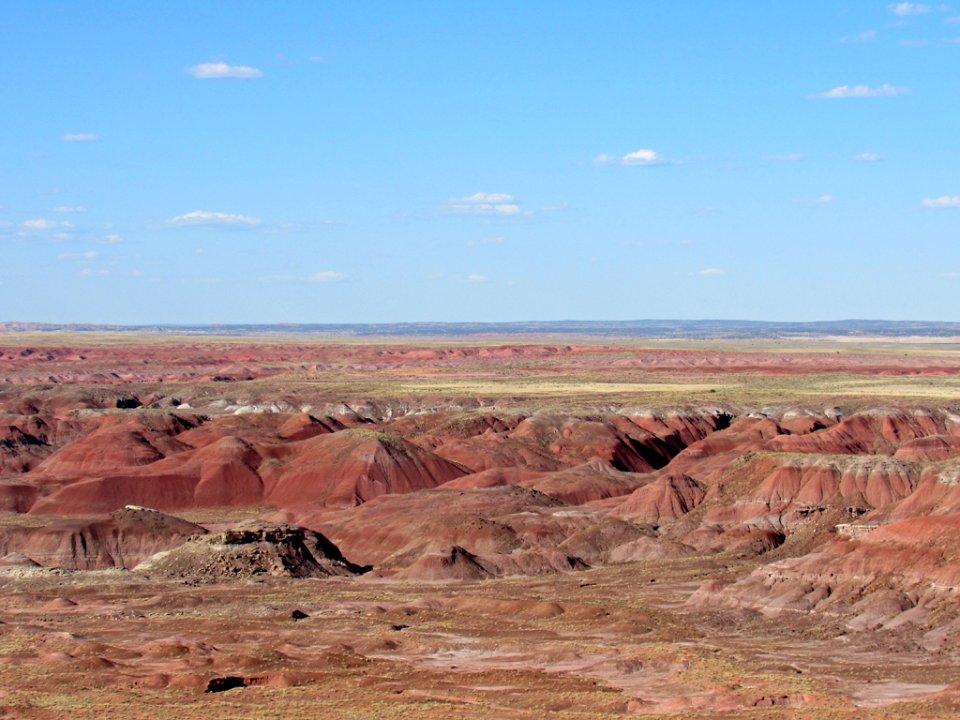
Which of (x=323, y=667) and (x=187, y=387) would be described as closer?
(x=323, y=667)

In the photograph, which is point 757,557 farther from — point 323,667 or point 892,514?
point 323,667

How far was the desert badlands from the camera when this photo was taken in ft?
188

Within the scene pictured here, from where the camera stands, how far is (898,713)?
51.1 metres

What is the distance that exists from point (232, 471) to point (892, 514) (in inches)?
2283

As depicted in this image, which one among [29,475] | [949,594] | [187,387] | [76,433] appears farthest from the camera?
[187,387]

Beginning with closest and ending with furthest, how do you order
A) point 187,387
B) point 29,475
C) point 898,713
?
point 898,713 → point 29,475 → point 187,387

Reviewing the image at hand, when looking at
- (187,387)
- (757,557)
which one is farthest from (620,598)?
(187,387)

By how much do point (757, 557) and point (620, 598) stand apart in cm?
1354

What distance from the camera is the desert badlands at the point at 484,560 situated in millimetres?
57250

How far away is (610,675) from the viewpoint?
2394 inches

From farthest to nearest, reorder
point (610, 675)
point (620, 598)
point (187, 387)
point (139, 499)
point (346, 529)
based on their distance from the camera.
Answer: point (187, 387), point (139, 499), point (346, 529), point (620, 598), point (610, 675)

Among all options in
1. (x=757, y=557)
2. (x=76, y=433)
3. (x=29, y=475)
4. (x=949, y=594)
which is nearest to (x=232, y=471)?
(x=29, y=475)

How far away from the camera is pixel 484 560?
93500mm

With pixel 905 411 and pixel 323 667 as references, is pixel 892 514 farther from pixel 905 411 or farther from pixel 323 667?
pixel 905 411
